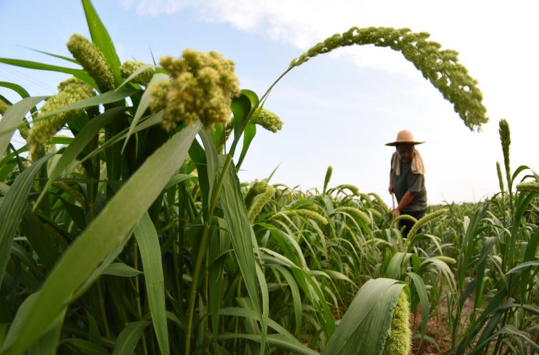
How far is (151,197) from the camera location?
0.40 m

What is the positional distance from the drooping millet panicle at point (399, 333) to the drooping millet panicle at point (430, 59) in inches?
16.2

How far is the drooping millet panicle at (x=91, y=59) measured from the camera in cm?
63

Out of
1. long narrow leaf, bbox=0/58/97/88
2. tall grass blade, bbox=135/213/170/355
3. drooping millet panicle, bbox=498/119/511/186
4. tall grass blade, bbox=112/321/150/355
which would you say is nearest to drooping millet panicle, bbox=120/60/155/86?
long narrow leaf, bbox=0/58/97/88

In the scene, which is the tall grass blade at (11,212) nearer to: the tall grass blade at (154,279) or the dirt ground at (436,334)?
the tall grass blade at (154,279)

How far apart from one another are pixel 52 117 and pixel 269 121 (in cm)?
48

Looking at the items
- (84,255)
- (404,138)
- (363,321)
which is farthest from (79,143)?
(404,138)

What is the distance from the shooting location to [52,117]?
0.55 metres

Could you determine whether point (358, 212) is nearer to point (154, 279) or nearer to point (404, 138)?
point (154, 279)

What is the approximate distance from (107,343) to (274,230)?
499 millimetres

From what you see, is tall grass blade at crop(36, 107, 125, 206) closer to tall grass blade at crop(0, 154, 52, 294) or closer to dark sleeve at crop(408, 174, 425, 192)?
tall grass blade at crop(0, 154, 52, 294)

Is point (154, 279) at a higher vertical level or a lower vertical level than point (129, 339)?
higher

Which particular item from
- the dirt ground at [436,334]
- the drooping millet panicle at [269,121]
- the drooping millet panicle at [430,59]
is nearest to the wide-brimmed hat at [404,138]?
the dirt ground at [436,334]

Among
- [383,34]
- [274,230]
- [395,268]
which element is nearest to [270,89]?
[383,34]

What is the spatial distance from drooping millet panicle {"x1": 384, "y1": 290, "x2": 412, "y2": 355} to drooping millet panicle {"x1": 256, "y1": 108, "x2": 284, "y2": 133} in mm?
443
